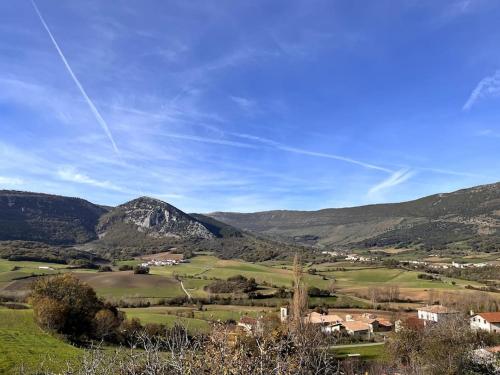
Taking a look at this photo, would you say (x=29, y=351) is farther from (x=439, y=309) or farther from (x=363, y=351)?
(x=439, y=309)

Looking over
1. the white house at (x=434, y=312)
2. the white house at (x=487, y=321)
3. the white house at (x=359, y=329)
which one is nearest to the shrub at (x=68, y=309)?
the white house at (x=359, y=329)

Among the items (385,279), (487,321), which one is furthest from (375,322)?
(385,279)

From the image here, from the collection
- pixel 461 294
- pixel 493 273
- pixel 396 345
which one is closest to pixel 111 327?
pixel 396 345

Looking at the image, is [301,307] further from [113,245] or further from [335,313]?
[113,245]

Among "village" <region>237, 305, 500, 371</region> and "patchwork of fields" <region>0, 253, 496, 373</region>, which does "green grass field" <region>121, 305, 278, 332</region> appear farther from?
"village" <region>237, 305, 500, 371</region>

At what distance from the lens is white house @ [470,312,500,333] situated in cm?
7400

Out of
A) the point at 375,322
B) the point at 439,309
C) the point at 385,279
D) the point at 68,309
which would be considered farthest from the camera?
the point at 385,279

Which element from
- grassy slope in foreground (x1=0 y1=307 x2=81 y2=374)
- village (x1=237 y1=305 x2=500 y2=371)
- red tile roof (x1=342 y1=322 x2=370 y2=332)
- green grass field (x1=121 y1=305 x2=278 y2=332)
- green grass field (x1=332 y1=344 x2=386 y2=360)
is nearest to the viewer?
grassy slope in foreground (x1=0 y1=307 x2=81 y2=374)

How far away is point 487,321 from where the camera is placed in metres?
74.9

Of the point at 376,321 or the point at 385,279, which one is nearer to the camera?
the point at 376,321

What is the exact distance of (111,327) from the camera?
4425cm

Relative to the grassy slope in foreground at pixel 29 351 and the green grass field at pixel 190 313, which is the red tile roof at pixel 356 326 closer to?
the green grass field at pixel 190 313

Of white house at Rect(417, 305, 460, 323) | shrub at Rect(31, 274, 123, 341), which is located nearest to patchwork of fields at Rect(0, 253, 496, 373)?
shrub at Rect(31, 274, 123, 341)

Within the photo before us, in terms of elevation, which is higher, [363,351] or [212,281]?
[212,281]
